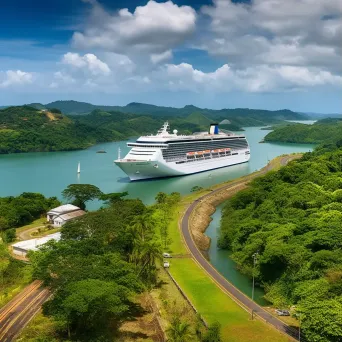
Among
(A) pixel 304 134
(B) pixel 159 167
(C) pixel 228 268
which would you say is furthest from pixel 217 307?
(A) pixel 304 134

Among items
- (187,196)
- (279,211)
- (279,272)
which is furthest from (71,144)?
(279,272)

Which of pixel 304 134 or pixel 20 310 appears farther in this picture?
pixel 304 134

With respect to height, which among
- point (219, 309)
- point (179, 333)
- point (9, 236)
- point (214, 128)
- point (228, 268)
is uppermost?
point (214, 128)

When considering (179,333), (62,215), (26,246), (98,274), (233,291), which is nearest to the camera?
(179,333)

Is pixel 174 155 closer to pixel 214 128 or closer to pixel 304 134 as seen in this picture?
pixel 214 128

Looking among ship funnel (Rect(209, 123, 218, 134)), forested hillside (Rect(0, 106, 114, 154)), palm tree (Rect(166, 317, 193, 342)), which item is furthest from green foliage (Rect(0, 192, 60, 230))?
forested hillside (Rect(0, 106, 114, 154))

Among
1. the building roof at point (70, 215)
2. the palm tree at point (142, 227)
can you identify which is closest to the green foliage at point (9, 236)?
the building roof at point (70, 215)

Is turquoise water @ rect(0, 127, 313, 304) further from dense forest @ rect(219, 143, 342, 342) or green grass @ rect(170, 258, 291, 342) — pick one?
green grass @ rect(170, 258, 291, 342)

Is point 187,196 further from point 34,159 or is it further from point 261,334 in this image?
point 34,159
